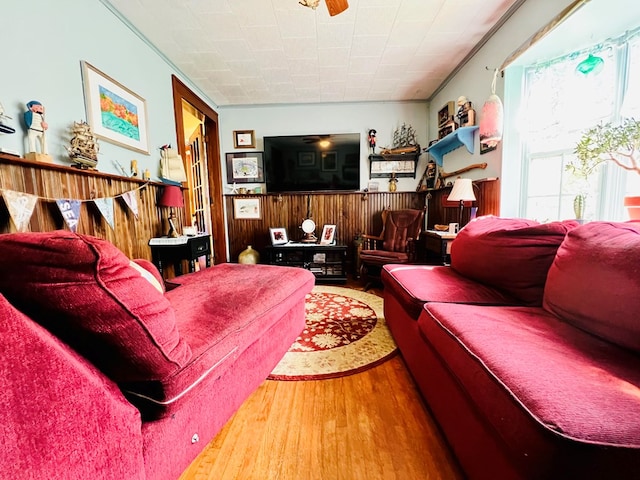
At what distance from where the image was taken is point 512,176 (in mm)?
2365

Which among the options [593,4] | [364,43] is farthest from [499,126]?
[364,43]

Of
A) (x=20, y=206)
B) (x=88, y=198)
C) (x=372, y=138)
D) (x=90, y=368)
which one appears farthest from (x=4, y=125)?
(x=372, y=138)

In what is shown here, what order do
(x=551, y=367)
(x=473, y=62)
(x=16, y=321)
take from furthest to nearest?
(x=473, y=62), (x=551, y=367), (x=16, y=321)

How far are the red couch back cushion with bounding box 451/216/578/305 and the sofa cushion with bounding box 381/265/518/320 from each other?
0.21ft

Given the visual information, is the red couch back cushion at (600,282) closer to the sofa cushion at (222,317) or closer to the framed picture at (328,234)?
the sofa cushion at (222,317)

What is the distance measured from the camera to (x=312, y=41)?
103 inches

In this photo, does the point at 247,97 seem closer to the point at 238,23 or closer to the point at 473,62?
the point at 238,23

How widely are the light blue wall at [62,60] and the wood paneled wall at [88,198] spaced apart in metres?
0.12

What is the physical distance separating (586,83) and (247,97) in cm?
368

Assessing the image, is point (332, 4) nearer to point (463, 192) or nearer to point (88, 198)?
point (463, 192)

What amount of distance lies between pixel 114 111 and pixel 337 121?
2866mm

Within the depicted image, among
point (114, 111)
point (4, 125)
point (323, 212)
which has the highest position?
point (114, 111)

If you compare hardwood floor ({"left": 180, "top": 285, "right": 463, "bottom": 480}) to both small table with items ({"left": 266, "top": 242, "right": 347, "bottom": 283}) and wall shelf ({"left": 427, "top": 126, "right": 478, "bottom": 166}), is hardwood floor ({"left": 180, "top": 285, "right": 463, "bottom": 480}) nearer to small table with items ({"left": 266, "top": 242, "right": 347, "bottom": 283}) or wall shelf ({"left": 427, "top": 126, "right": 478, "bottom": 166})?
small table with items ({"left": 266, "top": 242, "right": 347, "bottom": 283})

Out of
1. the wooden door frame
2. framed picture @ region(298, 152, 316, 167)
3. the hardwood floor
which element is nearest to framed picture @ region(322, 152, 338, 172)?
framed picture @ region(298, 152, 316, 167)
